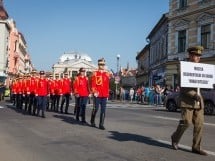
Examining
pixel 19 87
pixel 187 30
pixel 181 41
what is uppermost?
pixel 187 30

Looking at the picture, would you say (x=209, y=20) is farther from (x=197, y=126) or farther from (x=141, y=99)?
(x=197, y=126)

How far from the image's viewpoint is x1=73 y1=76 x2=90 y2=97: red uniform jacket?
52.4ft

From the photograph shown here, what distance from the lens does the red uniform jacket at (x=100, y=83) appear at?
13562 mm

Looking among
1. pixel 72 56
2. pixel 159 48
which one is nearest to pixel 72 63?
pixel 72 56

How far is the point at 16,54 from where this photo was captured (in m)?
106

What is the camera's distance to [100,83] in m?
13.7

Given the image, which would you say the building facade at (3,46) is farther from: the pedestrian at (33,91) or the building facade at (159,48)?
the pedestrian at (33,91)

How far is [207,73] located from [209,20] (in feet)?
90.3

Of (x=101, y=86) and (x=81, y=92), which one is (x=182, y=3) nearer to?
(x=81, y=92)

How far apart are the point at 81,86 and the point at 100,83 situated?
2.48m

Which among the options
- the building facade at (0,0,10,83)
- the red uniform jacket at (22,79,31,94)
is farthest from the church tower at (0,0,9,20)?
the red uniform jacket at (22,79,31,94)

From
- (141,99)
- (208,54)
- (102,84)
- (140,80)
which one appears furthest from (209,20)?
(140,80)

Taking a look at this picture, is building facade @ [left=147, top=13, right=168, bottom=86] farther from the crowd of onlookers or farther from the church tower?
the church tower

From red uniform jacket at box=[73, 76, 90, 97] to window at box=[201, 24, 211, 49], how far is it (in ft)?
71.5
